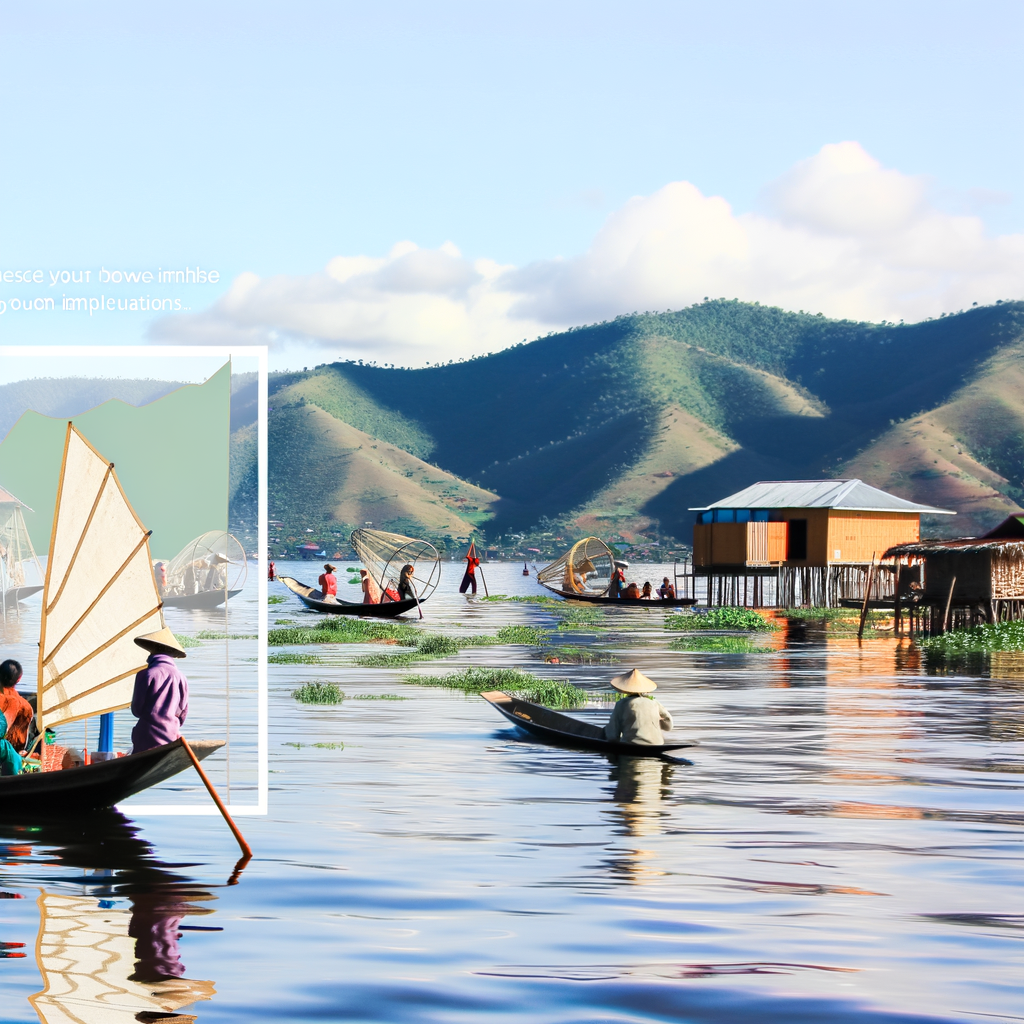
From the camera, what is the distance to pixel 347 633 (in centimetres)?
4059

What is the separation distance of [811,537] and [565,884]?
5739 cm

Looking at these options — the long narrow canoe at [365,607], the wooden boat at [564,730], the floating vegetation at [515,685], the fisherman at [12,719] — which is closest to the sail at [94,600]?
the fisherman at [12,719]

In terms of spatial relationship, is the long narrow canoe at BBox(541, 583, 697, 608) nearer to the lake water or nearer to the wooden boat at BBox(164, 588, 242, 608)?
the wooden boat at BBox(164, 588, 242, 608)

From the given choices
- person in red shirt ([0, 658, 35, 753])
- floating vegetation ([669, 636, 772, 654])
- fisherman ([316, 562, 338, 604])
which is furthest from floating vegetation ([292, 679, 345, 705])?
fisherman ([316, 562, 338, 604])

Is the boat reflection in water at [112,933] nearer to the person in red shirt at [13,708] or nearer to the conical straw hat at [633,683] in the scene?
the person in red shirt at [13,708]

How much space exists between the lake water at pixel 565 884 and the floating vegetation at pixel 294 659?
1145 cm

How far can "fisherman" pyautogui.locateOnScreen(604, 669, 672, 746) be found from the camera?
16.1 m

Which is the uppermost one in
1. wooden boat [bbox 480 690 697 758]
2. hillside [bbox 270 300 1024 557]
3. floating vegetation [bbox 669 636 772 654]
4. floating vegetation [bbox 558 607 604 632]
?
hillside [bbox 270 300 1024 557]

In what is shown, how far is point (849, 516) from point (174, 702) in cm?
5695

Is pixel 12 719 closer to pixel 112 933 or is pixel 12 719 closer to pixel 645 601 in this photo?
pixel 112 933

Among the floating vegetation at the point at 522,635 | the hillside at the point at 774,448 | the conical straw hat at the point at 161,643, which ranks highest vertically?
the hillside at the point at 774,448

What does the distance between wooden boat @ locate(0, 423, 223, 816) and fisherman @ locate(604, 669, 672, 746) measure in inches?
210

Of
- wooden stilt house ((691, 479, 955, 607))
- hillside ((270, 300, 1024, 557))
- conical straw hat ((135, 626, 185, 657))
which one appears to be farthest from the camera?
hillside ((270, 300, 1024, 557))

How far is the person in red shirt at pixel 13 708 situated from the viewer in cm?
1289
